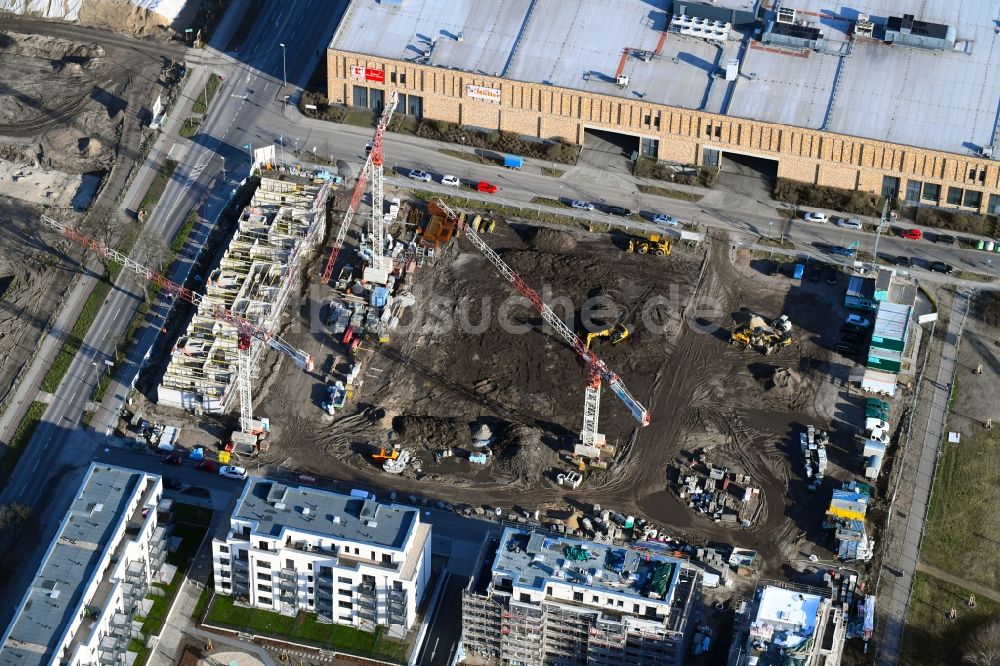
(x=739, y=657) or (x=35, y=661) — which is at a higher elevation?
(x=739, y=657)

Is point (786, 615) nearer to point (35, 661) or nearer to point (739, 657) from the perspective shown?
point (739, 657)

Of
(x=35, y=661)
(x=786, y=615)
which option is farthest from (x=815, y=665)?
(x=35, y=661)

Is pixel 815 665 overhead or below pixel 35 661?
overhead

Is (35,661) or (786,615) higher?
(786,615)

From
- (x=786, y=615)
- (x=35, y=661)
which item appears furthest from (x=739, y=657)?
(x=35, y=661)

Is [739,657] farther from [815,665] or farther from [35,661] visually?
[35,661]
